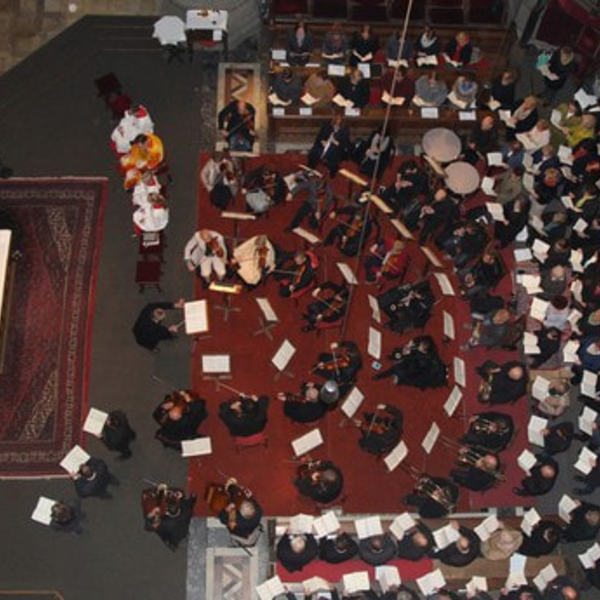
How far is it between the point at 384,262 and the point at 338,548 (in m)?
4.44

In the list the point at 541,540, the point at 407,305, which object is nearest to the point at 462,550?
the point at 541,540

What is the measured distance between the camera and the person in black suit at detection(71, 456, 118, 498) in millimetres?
11102

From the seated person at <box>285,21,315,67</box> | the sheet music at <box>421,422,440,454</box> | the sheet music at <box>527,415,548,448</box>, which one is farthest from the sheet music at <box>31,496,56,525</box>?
the seated person at <box>285,21,315,67</box>

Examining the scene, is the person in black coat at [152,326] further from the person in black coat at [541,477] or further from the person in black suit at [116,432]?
the person in black coat at [541,477]

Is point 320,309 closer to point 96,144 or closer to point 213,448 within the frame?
point 213,448

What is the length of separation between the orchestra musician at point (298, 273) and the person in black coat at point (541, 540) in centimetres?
489

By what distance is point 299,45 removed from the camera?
14039 millimetres

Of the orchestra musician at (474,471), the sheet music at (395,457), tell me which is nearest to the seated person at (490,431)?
the orchestra musician at (474,471)

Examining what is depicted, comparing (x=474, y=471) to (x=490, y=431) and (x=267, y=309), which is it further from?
(x=267, y=309)

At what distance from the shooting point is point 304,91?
1395 centimetres

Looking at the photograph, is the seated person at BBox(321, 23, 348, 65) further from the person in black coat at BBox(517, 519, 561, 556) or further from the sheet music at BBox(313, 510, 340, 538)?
the person in black coat at BBox(517, 519, 561, 556)

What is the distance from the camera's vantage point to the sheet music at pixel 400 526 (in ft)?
36.5

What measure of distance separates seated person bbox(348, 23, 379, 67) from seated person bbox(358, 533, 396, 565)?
26.8ft

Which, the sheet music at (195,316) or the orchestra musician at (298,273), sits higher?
the orchestra musician at (298,273)
